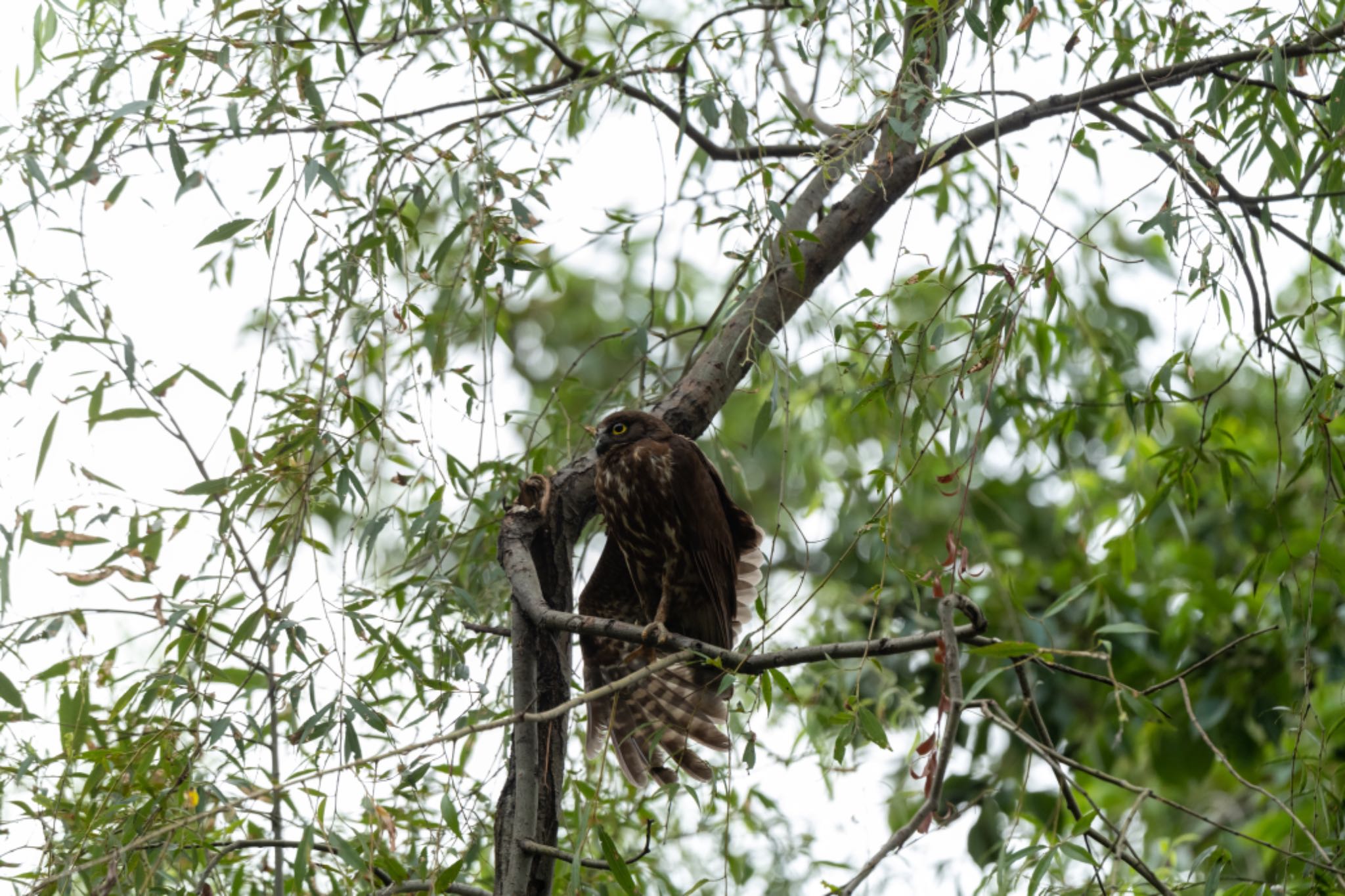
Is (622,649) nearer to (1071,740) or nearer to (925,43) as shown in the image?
(925,43)

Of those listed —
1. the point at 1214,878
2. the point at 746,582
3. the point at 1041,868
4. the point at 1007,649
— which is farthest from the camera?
the point at 746,582

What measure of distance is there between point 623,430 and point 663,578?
35 cm

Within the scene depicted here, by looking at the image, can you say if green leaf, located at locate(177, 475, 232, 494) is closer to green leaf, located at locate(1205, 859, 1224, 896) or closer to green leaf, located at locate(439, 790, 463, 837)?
green leaf, located at locate(439, 790, 463, 837)

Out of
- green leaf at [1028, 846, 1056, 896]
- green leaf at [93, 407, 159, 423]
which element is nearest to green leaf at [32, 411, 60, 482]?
green leaf at [93, 407, 159, 423]

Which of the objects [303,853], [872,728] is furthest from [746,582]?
[303,853]

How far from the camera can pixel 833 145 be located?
193 centimetres

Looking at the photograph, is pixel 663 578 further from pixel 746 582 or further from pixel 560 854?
pixel 560 854

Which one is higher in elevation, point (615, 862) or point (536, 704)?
point (536, 704)

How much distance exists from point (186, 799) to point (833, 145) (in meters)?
1.47

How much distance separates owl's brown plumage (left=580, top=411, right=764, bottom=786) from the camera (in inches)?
98.0

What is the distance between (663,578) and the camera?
2.64 metres

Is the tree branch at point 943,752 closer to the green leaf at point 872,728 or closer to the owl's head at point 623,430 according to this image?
Result: the green leaf at point 872,728

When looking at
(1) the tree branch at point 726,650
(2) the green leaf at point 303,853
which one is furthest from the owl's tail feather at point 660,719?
(2) the green leaf at point 303,853

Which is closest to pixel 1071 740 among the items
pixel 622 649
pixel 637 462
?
pixel 622 649
